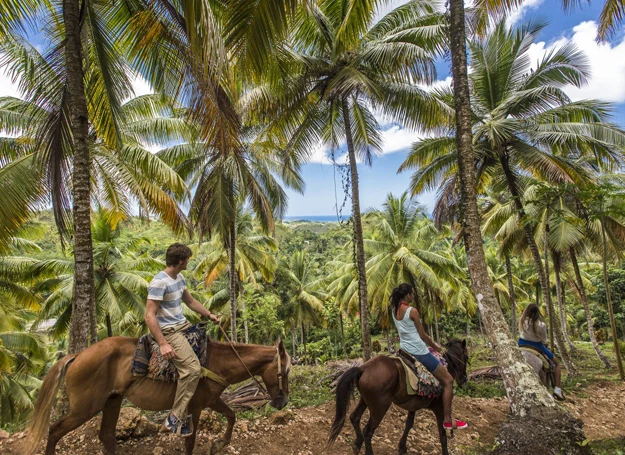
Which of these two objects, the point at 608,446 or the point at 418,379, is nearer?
the point at 418,379

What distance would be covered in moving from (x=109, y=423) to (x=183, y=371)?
4.13 ft

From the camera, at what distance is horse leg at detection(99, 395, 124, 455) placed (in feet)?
14.8

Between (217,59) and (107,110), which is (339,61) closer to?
(107,110)

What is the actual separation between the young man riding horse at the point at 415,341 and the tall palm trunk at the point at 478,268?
149cm

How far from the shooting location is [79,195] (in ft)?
19.4

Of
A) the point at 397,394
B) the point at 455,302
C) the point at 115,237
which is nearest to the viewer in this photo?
the point at 397,394

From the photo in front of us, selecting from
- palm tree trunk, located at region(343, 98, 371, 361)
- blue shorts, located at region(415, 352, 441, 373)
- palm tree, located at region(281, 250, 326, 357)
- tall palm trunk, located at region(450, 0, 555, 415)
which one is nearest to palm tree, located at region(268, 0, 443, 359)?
palm tree trunk, located at region(343, 98, 371, 361)

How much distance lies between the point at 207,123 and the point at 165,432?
4.57 meters

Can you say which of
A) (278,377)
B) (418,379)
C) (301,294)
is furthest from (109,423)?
(301,294)

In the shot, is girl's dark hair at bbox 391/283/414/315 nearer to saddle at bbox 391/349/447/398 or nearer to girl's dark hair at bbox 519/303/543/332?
saddle at bbox 391/349/447/398

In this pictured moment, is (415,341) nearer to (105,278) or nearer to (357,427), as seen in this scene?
(357,427)

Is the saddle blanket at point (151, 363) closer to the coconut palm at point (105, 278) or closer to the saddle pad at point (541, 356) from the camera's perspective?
the saddle pad at point (541, 356)

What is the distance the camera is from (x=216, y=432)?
5.72 metres

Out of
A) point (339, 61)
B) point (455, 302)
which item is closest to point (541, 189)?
point (339, 61)
